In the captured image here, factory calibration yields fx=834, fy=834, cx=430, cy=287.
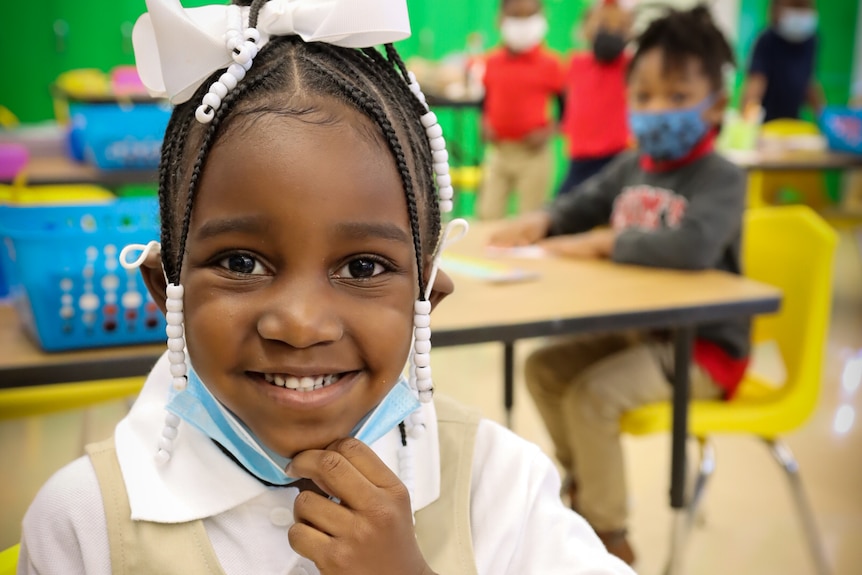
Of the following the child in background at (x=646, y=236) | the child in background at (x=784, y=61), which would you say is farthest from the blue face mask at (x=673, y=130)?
the child in background at (x=784, y=61)

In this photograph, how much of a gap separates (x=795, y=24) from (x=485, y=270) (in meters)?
4.24

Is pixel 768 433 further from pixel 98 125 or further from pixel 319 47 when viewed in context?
pixel 98 125

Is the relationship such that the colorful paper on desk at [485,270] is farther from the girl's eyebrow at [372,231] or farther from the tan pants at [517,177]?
the tan pants at [517,177]

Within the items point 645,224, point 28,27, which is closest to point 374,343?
point 645,224

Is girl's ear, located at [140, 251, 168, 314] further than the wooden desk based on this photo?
No

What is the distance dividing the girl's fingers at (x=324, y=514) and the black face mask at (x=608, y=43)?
134 inches

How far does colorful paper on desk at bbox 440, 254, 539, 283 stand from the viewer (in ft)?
5.14

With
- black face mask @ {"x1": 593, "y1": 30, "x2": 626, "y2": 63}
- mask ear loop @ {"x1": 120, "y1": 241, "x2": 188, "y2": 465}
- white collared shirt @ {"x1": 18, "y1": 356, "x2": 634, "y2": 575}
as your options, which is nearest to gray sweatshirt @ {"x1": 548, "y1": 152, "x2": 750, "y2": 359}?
white collared shirt @ {"x1": 18, "y1": 356, "x2": 634, "y2": 575}

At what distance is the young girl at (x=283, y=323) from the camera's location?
2.11ft

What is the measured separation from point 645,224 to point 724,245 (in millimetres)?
229

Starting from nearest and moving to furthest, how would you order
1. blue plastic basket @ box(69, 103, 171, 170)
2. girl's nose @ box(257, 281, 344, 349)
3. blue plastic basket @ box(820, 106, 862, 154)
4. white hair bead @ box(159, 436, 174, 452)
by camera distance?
1. girl's nose @ box(257, 281, 344, 349)
2. white hair bead @ box(159, 436, 174, 452)
3. blue plastic basket @ box(69, 103, 171, 170)
4. blue plastic basket @ box(820, 106, 862, 154)

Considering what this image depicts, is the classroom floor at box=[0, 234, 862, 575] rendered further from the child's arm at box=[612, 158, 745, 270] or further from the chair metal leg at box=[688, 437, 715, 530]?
the child's arm at box=[612, 158, 745, 270]

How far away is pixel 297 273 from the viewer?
2.10ft

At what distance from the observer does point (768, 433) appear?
67.4 inches
